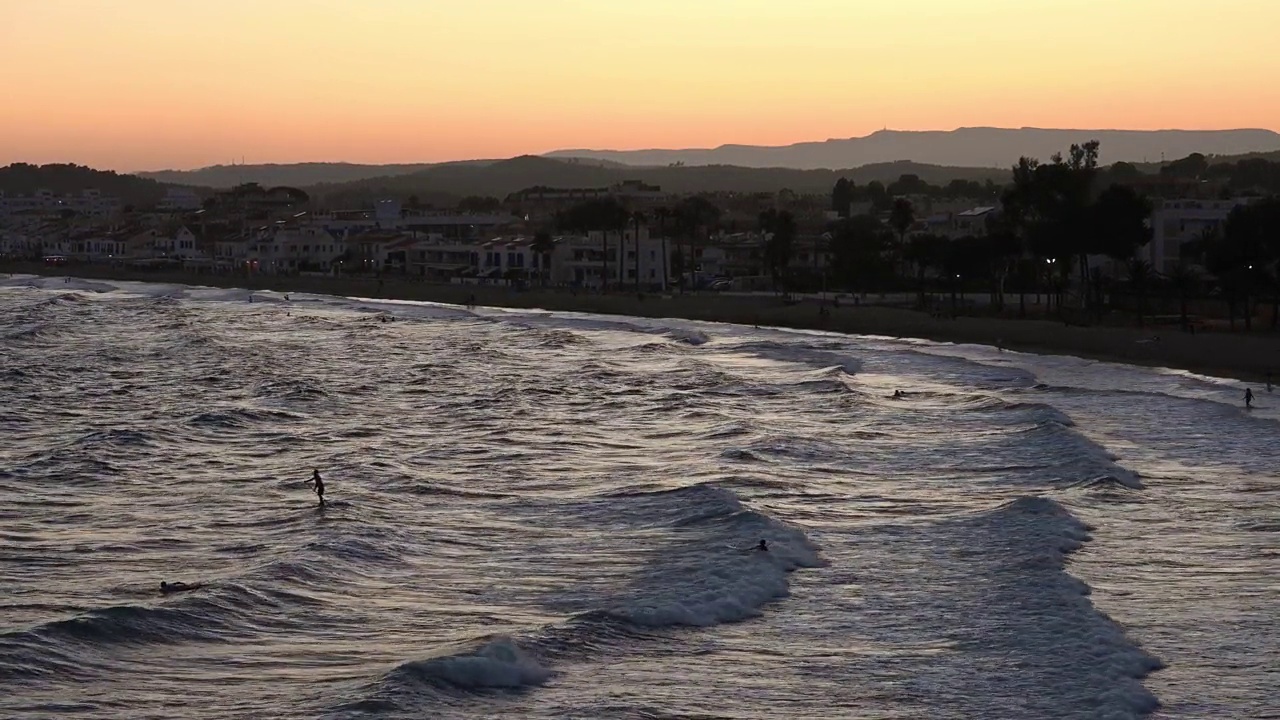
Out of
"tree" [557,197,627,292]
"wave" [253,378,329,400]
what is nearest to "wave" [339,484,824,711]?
"wave" [253,378,329,400]

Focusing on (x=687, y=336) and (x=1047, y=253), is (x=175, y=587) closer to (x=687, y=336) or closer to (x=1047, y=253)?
(x=687, y=336)

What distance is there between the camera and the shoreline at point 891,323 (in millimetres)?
43656

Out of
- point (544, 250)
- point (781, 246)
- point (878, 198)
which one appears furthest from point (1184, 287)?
point (878, 198)

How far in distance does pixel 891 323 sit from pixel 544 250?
4268 cm

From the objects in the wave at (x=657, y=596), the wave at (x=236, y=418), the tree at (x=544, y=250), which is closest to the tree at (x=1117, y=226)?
the wave at (x=236, y=418)

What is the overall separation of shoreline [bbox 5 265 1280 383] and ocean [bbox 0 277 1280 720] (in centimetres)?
485

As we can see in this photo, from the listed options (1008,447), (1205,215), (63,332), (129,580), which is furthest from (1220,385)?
(63,332)

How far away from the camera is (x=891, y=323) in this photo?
60.0m

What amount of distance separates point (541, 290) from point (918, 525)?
70420mm

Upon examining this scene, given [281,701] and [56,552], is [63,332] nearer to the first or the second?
[56,552]

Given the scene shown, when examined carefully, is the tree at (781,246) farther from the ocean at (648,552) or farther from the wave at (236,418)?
the wave at (236,418)

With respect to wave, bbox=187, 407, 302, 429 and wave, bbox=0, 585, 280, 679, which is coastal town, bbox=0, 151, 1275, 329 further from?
wave, bbox=0, 585, 280, 679

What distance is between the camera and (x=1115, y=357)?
150ft

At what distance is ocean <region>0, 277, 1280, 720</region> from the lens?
1359cm
